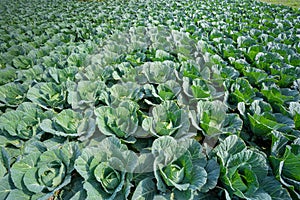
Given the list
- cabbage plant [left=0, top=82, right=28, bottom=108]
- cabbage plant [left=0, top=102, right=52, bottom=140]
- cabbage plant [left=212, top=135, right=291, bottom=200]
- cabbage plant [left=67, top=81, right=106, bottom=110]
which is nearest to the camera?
cabbage plant [left=212, top=135, right=291, bottom=200]

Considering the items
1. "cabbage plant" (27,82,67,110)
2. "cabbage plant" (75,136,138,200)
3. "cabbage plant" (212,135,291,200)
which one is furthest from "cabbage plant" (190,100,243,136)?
"cabbage plant" (27,82,67,110)

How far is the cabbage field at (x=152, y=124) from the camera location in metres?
1.64

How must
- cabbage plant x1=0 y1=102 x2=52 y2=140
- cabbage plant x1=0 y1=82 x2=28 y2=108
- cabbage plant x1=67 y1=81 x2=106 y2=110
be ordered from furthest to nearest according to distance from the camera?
cabbage plant x1=0 y1=82 x2=28 y2=108
cabbage plant x1=67 y1=81 x2=106 y2=110
cabbage plant x1=0 y1=102 x2=52 y2=140

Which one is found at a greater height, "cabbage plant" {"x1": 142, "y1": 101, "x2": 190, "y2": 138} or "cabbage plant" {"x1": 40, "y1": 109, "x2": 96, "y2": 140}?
"cabbage plant" {"x1": 142, "y1": 101, "x2": 190, "y2": 138}

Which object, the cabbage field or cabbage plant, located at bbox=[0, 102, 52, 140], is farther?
cabbage plant, located at bbox=[0, 102, 52, 140]

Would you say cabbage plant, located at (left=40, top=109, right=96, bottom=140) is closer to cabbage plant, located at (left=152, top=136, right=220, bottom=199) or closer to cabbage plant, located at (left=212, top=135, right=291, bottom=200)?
cabbage plant, located at (left=152, top=136, right=220, bottom=199)

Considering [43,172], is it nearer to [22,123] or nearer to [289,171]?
[22,123]

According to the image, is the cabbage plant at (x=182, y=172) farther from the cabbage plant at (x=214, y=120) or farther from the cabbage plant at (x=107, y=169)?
the cabbage plant at (x=214, y=120)

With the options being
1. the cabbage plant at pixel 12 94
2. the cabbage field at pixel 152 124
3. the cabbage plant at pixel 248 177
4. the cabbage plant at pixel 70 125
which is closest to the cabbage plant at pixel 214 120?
the cabbage field at pixel 152 124

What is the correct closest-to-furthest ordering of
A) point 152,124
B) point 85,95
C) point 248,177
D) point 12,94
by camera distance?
point 248,177 < point 152,124 < point 85,95 < point 12,94

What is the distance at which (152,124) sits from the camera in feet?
6.71

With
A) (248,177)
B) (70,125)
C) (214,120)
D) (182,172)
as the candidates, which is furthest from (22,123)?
(248,177)

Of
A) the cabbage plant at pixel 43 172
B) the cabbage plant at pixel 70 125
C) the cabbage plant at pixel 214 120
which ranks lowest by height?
the cabbage plant at pixel 43 172

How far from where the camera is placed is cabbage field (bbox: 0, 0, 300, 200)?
1.64 m
